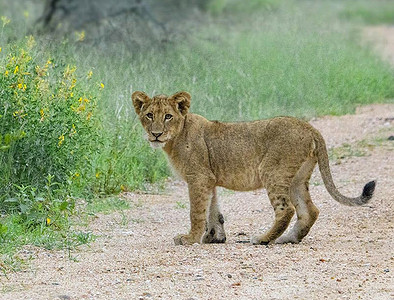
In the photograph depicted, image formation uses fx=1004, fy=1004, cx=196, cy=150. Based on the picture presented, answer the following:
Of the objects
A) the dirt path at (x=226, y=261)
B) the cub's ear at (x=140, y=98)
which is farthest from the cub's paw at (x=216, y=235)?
the cub's ear at (x=140, y=98)

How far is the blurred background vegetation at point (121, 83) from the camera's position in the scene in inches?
320

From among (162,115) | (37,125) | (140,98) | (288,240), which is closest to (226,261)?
(288,240)

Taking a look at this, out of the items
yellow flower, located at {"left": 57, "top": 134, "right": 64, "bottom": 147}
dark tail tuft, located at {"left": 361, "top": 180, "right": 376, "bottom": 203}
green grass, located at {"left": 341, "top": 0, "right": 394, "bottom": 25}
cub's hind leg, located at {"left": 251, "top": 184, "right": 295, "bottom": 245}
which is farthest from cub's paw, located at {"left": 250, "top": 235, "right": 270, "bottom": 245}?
green grass, located at {"left": 341, "top": 0, "right": 394, "bottom": 25}

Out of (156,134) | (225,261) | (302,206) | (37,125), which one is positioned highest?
(156,134)

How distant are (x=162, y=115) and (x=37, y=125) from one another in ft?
A: 3.84

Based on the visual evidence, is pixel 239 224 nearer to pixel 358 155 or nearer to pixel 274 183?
pixel 274 183

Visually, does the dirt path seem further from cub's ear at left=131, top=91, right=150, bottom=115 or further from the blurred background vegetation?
cub's ear at left=131, top=91, right=150, bottom=115

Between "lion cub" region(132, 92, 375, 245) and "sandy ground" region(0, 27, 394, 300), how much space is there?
0.19m

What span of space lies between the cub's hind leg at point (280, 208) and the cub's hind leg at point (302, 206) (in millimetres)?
115

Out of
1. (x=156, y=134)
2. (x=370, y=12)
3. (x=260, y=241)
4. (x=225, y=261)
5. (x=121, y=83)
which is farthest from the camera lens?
(x=370, y=12)

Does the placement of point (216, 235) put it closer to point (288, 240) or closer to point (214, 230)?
point (214, 230)

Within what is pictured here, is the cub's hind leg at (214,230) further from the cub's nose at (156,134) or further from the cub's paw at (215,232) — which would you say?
the cub's nose at (156,134)

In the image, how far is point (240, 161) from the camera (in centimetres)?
766

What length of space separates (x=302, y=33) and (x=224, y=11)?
9.05m
